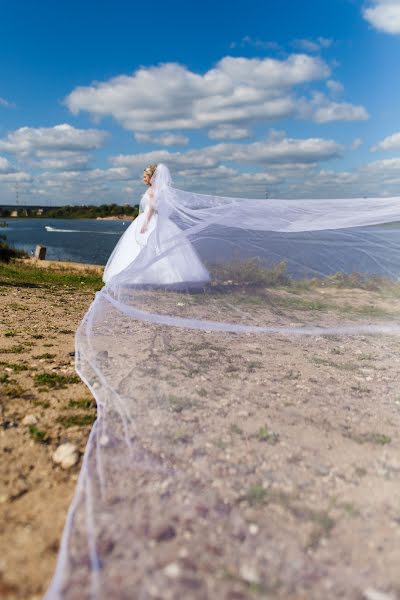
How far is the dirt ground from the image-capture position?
6.48ft

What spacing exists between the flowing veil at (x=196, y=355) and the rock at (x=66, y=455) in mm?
240

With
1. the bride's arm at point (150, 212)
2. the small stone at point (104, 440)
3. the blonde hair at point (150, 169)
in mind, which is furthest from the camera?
the blonde hair at point (150, 169)

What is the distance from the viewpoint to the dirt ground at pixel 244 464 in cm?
197

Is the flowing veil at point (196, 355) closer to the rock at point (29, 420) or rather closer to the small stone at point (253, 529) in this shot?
the small stone at point (253, 529)

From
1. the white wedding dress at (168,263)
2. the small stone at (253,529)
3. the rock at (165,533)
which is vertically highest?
the white wedding dress at (168,263)

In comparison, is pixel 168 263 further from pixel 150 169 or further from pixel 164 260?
pixel 150 169

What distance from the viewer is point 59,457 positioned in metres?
3.01

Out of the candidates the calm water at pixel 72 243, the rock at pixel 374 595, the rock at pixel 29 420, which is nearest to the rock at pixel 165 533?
the rock at pixel 374 595

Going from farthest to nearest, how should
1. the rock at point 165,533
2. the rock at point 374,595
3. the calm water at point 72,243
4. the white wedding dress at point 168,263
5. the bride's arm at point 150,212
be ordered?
the calm water at point 72,243, the bride's arm at point 150,212, the white wedding dress at point 168,263, the rock at point 165,533, the rock at point 374,595

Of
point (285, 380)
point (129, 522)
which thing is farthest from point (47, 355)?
point (129, 522)

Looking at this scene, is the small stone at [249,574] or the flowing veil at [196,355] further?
the flowing veil at [196,355]

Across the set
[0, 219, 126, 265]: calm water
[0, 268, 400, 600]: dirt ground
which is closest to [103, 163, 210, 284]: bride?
[0, 268, 400, 600]: dirt ground

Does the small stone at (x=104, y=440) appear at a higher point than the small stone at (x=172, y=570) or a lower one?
higher

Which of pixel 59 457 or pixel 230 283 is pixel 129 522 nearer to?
pixel 59 457
